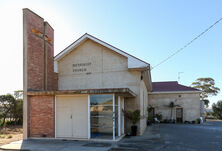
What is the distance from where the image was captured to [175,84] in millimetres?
26484

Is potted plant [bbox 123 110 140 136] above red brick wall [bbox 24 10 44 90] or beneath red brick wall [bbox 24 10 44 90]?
beneath

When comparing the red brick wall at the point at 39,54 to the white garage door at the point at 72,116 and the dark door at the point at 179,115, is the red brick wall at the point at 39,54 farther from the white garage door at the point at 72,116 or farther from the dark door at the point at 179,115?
the dark door at the point at 179,115

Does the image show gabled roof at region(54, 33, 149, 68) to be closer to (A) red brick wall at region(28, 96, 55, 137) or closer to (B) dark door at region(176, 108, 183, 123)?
(A) red brick wall at region(28, 96, 55, 137)

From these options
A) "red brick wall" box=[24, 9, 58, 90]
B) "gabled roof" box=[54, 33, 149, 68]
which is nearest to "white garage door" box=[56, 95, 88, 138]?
"red brick wall" box=[24, 9, 58, 90]

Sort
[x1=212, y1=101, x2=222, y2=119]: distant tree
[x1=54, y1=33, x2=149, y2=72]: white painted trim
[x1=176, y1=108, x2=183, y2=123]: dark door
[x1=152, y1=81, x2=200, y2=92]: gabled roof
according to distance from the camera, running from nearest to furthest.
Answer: [x1=54, y1=33, x2=149, y2=72]: white painted trim, [x1=176, y1=108, x2=183, y2=123]: dark door, [x1=152, y1=81, x2=200, y2=92]: gabled roof, [x1=212, y1=101, x2=222, y2=119]: distant tree

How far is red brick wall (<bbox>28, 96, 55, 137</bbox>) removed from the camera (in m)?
11.1

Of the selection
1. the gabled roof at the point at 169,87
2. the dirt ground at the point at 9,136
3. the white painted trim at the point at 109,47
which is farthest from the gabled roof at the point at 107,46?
the gabled roof at the point at 169,87

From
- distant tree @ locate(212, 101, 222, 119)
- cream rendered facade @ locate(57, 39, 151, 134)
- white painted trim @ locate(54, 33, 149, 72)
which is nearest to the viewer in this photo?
white painted trim @ locate(54, 33, 149, 72)

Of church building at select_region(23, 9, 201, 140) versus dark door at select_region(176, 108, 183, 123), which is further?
dark door at select_region(176, 108, 183, 123)

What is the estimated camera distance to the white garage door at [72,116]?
35.5 ft

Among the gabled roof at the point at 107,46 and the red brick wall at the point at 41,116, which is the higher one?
the gabled roof at the point at 107,46

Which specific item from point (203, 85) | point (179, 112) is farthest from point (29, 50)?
point (203, 85)

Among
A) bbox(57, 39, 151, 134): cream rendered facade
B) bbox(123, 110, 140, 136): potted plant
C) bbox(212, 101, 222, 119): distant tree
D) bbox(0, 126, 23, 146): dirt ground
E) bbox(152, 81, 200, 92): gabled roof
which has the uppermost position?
bbox(57, 39, 151, 134): cream rendered facade

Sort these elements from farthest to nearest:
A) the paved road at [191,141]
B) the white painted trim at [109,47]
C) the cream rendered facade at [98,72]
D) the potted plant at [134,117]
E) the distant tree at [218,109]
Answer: the distant tree at [218,109] < the cream rendered facade at [98,72] < the white painted trim at [109,47] < the potted plant at [134,117] < the paved road at [191,141]
